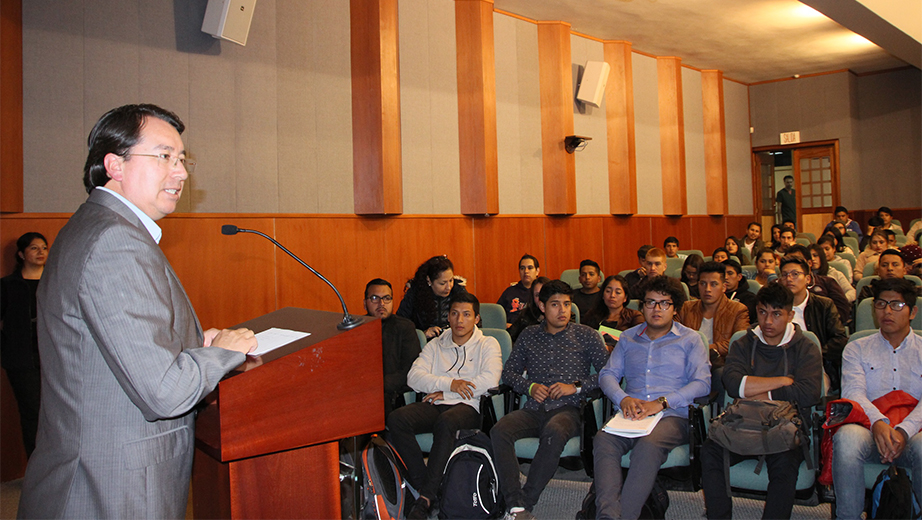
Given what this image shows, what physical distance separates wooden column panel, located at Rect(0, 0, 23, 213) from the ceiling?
16.3ft

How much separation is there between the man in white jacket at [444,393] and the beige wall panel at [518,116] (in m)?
4.11

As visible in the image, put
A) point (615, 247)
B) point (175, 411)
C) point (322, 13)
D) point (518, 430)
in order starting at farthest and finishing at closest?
point (615, 247)
point (322, 13)
point (518, 430)
point (175, 411)

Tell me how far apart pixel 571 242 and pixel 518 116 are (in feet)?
6.37

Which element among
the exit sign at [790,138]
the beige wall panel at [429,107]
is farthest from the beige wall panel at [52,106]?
the exit sign at [790,138]

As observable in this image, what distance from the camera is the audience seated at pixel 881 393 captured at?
102 inches

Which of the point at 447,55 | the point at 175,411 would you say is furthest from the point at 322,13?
the point at 175,411

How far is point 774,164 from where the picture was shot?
1325 cm

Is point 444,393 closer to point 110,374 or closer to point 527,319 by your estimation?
point 527,319

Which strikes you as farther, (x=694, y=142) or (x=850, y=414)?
(x=694, y=142)

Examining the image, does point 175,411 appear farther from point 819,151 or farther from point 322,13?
point 819,151

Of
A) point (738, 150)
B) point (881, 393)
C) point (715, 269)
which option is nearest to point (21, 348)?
point (715, 269)

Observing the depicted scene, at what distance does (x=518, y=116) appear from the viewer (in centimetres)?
788

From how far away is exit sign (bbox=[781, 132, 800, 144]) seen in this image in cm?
1183

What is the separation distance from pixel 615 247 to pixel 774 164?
616 centimetres
